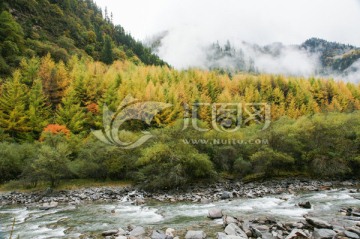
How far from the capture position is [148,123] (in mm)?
48062

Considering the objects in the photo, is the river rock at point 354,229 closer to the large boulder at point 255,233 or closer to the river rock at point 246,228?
the large boulder at point 255,233

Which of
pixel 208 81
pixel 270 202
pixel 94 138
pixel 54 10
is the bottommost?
pixel 270 202

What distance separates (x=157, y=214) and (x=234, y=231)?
24.7ft

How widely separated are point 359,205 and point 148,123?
110 ft

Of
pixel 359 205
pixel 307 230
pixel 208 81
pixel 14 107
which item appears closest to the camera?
pixel 307 230

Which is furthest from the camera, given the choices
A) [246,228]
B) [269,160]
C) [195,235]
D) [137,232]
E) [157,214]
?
[269,160]

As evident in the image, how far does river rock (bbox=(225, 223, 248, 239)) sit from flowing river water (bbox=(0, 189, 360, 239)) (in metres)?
0.79

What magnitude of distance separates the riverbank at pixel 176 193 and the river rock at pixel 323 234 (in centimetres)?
1209

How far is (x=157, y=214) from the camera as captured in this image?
20062mm

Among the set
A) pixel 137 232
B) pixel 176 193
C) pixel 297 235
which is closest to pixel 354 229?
pixel 297 235

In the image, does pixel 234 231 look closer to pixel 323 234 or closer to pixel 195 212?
pixel 323 234

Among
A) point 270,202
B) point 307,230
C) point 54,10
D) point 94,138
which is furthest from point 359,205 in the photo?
point 54,10

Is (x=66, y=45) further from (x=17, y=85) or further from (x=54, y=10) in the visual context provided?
(x=17, y=85)

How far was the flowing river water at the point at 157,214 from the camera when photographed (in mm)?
16281
